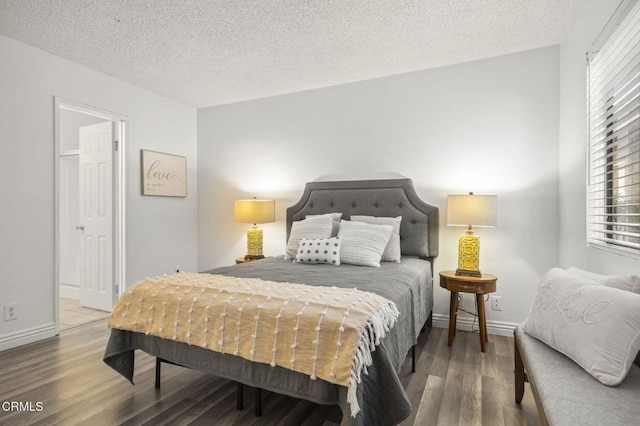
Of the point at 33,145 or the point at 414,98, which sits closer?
the point at 33,145

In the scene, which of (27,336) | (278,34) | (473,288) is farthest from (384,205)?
(27,336)

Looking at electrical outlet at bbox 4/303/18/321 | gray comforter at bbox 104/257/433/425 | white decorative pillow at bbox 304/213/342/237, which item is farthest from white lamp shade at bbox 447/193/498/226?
electrical outlet at bbox 4/303/18/321

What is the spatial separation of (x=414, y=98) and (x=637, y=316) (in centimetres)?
272

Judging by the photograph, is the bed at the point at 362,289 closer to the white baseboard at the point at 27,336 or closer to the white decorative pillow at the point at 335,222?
the white decorative pillow at the point at 335,222

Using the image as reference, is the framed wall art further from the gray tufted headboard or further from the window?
the window

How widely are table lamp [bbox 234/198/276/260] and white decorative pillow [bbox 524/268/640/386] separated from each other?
2838mm

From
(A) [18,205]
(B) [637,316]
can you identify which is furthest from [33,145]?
(B) [637,316]

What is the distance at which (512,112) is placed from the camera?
3.10 metres

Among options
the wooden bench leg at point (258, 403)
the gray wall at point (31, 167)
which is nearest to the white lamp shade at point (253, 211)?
the gray wall at point (31, 167)

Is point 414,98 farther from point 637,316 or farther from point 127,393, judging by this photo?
point 127,393

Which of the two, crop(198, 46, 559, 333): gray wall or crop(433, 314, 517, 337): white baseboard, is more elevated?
crop(198, 46, 559, 333): gray wall

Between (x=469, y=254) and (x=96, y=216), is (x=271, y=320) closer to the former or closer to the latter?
(x=469, y=254)

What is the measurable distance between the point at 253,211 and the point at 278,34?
1.81 meters

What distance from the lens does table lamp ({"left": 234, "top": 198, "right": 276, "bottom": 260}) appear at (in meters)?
3.84
